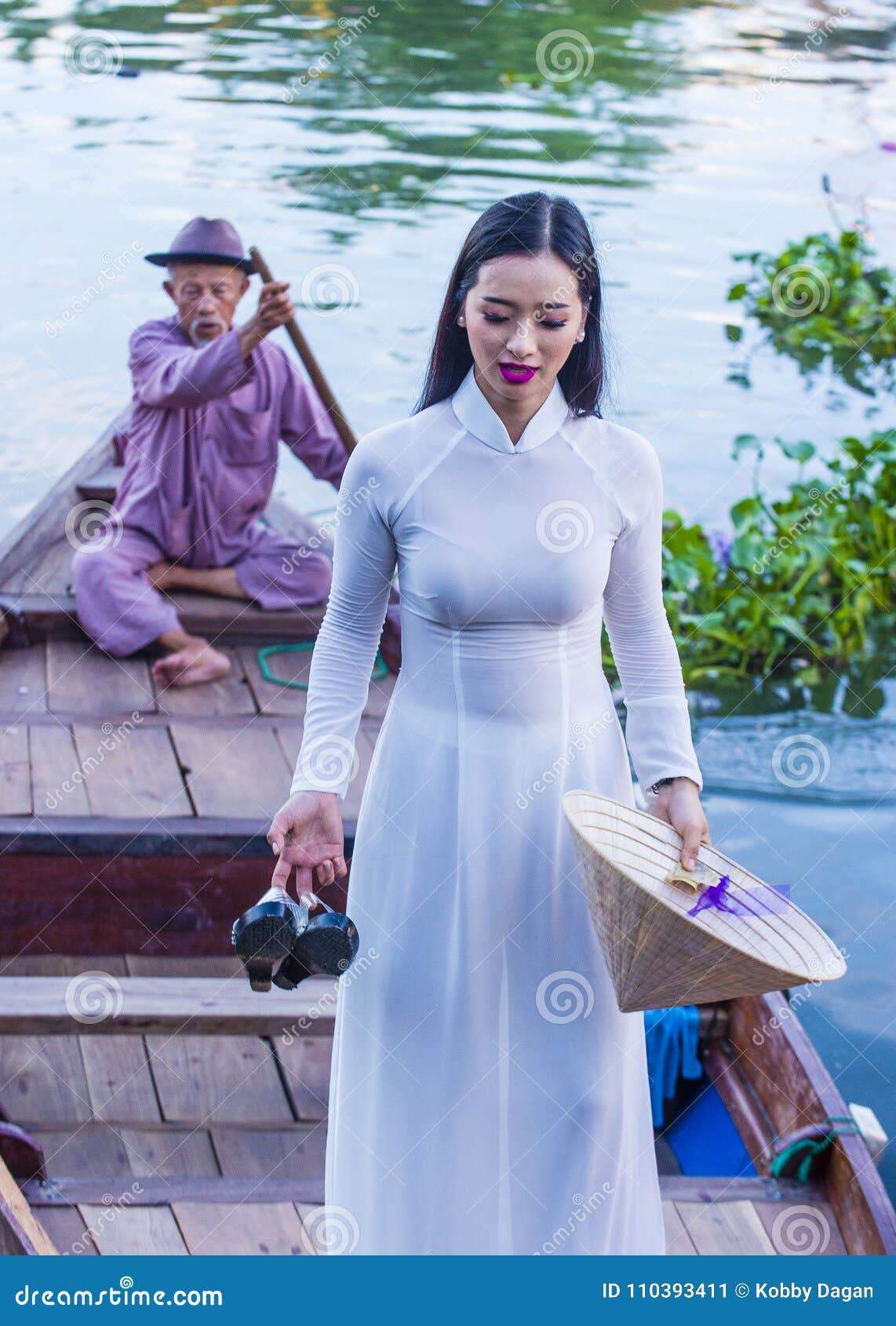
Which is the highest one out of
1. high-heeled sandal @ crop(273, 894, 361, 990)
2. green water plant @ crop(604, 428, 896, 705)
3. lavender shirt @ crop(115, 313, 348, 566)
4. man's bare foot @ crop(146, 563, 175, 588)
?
high-heeled sandal @ crop(273, 894, 361, 990)

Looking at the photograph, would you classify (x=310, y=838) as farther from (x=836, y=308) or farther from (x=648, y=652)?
(x=836, y=308)

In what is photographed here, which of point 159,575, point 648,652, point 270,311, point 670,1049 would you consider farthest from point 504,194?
point 648,652

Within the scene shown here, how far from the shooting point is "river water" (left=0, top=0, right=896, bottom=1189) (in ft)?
17.4

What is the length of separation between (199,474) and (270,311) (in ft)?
2.83

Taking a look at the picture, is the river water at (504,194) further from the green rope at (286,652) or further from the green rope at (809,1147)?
the green rope at (286,652)

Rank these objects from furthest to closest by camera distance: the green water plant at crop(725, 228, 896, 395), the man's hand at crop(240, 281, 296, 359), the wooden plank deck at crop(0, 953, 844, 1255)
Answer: the green water plant at crop(725, 228, 896, 395), the man's hand at crop(240, 281, 296, 359), the wooden plank deck at crop(0, 953, 844, 1255)

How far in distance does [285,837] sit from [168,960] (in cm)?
166

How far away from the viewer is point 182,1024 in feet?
8.78

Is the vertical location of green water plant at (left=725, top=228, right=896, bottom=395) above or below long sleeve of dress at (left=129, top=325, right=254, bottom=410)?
below

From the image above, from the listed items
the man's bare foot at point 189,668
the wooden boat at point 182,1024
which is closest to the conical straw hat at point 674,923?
the wooden boat at point 182,1024

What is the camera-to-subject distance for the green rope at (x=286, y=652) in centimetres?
428

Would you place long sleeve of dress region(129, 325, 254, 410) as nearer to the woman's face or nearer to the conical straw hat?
the woman's face

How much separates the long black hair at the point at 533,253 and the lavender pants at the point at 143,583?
7.89 ft

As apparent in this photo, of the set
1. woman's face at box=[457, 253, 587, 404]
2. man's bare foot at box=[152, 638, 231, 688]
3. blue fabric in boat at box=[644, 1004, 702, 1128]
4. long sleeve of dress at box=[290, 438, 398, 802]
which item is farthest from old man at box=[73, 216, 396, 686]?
woman's face at box=[457, 253, 587, 404]
